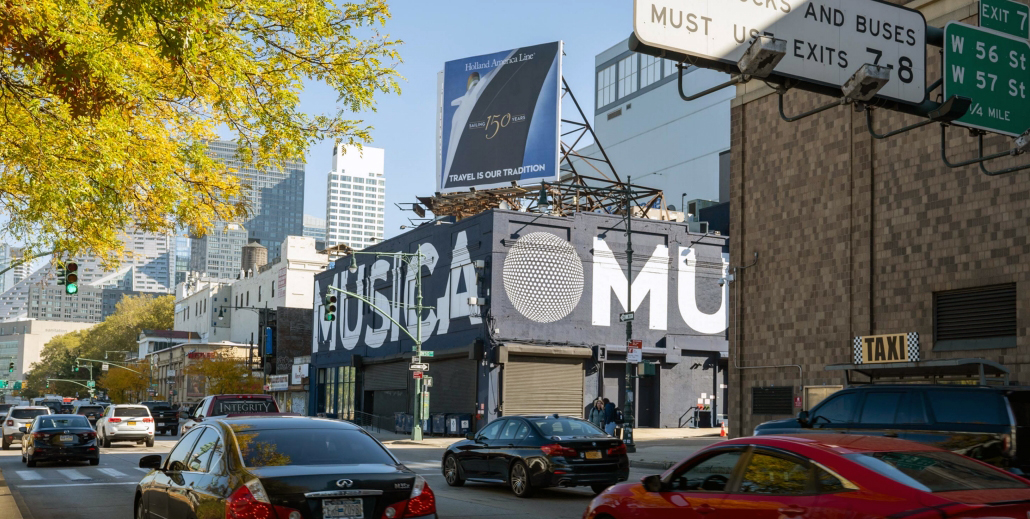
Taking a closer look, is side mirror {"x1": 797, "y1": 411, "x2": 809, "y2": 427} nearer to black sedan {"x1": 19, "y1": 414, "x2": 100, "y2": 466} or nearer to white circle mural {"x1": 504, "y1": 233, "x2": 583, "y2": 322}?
black sedan {"x1": 19, "y1": 414, "x2": 100, "y2": 466}

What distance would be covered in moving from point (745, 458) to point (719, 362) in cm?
4452

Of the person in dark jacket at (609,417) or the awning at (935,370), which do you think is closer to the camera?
the awning at (935,370)

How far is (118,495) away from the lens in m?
17.9

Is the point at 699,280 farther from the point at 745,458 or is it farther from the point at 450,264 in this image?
the point at 745,458

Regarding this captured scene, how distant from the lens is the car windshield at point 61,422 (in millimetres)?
26469

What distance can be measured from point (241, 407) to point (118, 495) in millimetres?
8289

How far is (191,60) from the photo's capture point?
11562 millimetres

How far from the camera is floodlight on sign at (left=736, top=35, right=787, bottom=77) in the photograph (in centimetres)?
1134

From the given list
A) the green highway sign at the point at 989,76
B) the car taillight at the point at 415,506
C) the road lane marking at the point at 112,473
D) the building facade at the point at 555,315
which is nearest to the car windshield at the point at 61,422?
the road lane marking at the point at 112,473

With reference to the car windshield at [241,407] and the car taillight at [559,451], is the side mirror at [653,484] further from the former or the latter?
the car windshield at [241,407]

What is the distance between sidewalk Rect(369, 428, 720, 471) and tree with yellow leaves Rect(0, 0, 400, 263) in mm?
15032

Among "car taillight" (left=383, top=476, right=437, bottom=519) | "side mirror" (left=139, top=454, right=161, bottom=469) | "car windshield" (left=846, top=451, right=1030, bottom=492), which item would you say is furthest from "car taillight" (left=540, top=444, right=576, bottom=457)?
"car windshield" (left=846, top=451, right=1030, bottom=492)

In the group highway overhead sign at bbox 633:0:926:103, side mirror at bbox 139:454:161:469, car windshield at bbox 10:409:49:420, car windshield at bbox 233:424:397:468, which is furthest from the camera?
car windshield at bbox 10:409:49:420

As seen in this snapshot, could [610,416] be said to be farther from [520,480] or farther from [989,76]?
[989,76]
